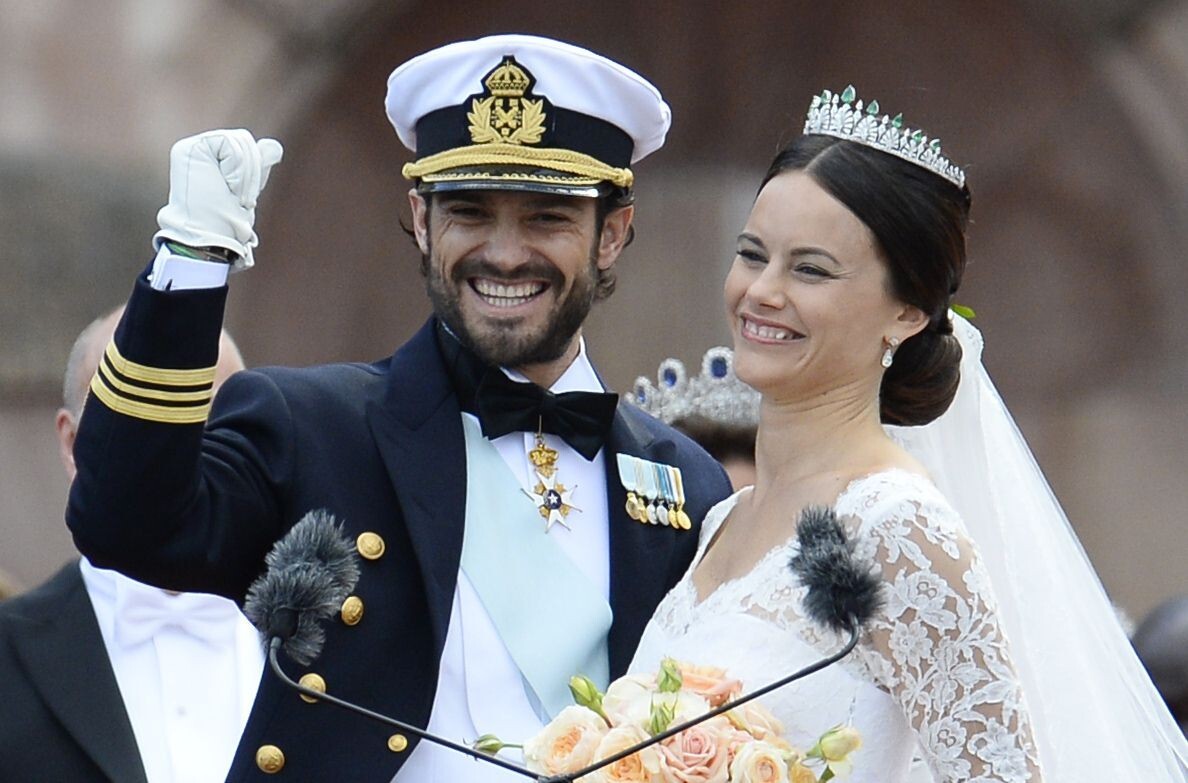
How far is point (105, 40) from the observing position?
18.7ft

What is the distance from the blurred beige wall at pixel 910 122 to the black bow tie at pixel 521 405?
9.28ft

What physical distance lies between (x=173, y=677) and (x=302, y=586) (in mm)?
1520

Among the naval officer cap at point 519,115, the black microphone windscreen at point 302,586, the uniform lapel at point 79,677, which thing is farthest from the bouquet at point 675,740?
the uniform lapel at point 79,677

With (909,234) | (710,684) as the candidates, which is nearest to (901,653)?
(710,684)

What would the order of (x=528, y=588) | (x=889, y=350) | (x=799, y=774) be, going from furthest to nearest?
(x=528, y=588) → (x=889, y=350) → (x=799, y=774)

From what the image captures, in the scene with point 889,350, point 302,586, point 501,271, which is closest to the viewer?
point 302,586

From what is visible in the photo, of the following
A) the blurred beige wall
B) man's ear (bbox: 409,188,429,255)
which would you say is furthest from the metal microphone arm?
the blurred beige wall

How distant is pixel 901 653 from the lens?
8.86 feet

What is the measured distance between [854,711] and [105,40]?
363 cm

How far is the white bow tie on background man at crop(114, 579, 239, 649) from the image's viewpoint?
3.76 m

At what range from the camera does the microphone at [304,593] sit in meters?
2.37

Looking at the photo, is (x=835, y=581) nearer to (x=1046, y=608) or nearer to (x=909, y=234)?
(x=909, y=234)

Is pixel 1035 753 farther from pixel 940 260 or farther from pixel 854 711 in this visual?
pixel 940 260

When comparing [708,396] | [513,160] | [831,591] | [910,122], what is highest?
[910,122]
